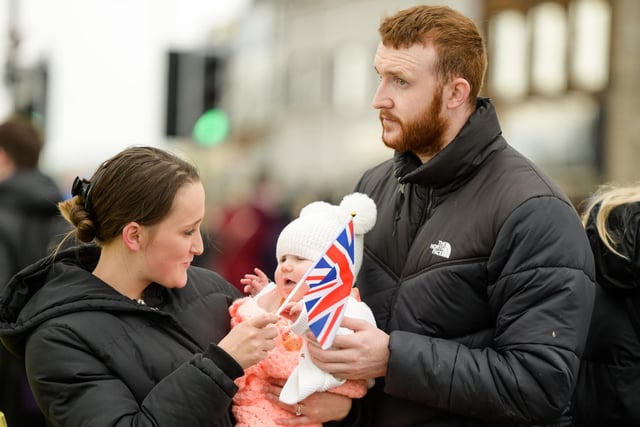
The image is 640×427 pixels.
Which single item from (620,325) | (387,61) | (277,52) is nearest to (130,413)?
(387,61)

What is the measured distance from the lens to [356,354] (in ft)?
12.5

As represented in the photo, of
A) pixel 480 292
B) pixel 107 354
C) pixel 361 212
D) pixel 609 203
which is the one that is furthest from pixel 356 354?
pixel 609 203

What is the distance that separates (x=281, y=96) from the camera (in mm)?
45781

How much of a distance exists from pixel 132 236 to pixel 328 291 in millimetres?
734

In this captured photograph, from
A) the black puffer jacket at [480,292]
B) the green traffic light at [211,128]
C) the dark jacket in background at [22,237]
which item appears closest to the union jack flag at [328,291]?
the black puffer jacket at [480,292]

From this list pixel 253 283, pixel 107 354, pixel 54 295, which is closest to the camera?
pixel 107 354

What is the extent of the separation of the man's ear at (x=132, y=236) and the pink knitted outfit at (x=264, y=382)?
1.67ft

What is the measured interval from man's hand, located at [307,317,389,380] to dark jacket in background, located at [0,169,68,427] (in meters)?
3.73

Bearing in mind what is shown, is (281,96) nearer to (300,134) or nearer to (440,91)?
(300,134)

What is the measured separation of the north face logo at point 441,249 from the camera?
3.96m

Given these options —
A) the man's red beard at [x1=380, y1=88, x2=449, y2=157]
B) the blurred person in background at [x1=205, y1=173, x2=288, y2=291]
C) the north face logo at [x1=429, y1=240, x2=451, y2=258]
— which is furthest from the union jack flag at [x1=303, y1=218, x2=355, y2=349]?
the blurred person in background at [x1=205, y1=173, x2=288, y2=291]

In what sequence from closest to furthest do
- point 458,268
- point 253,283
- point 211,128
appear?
point 458,268 → point 253,283 → point 211,128

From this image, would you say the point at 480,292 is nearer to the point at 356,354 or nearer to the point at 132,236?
the point at 356,354

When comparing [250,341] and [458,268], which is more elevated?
[458,268]
